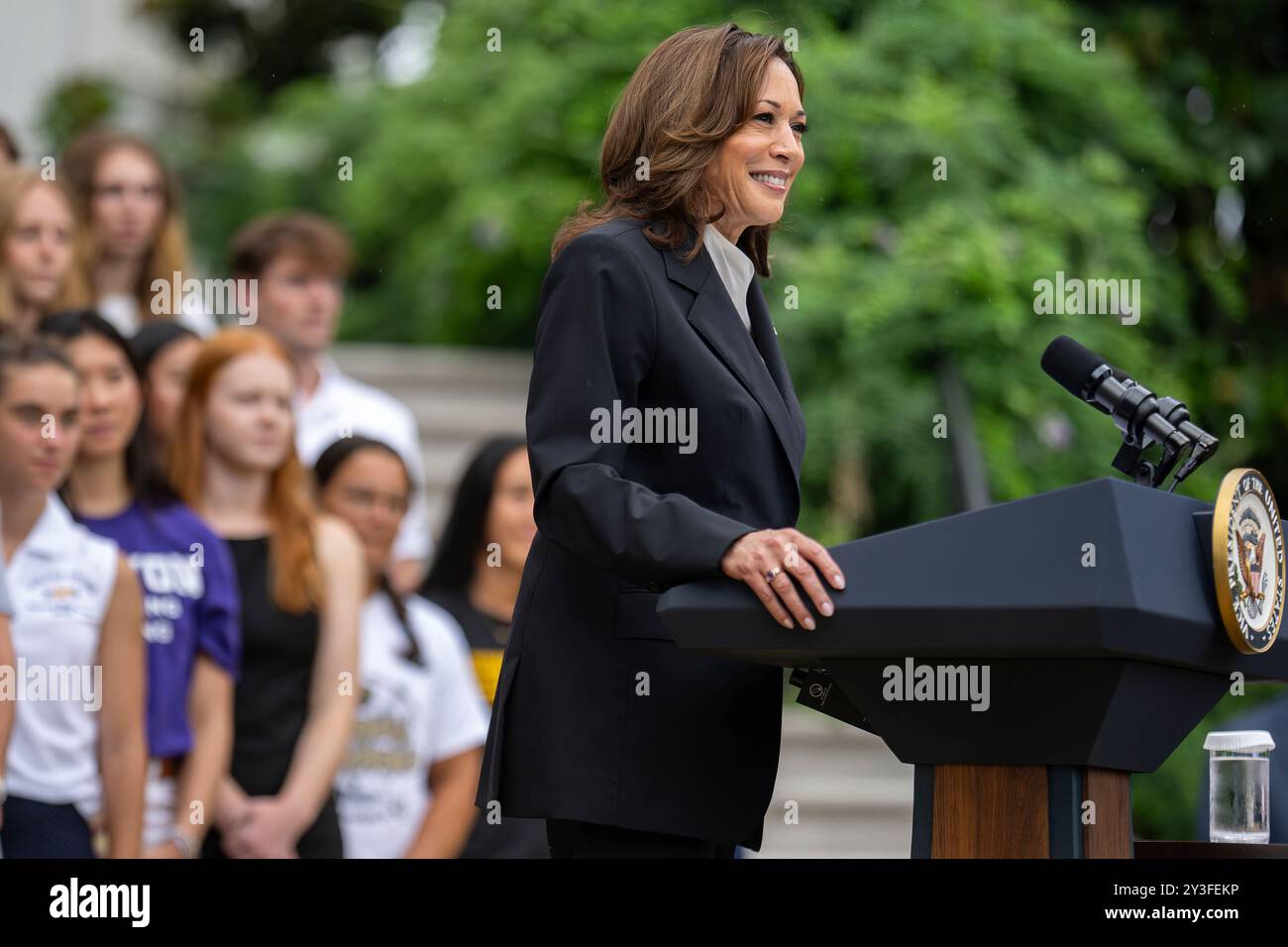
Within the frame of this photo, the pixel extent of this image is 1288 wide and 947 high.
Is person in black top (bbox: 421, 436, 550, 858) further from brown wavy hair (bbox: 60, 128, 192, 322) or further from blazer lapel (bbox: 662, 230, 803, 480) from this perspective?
blazer lapel (bbox: 662, 230, 803, 480)

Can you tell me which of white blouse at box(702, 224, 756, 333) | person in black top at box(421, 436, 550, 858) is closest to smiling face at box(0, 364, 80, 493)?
person in black top at box(421, 436, 550, 858)

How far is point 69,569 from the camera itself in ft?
13.0

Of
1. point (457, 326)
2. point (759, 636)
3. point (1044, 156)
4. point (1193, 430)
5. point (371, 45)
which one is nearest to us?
point (759, 636)

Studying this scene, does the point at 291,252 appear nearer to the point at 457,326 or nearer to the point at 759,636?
the point at 457,326

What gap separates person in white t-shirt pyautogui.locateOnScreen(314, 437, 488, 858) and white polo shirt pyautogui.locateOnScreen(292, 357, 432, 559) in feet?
1.60

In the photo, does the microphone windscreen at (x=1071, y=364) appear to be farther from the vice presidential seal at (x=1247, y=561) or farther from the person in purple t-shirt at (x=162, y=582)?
the person in purple t-shirt at (x=162, y=582)

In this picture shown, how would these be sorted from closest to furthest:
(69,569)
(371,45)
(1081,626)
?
(1081,626), (69,569), (371,45)

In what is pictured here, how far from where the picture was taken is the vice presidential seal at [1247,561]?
1.99 metres

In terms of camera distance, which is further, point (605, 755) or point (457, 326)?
point (457, 326)

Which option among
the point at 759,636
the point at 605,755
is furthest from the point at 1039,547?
the point at 605,755

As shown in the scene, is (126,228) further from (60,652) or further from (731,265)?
(731,265)

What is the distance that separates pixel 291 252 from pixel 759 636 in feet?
12.3

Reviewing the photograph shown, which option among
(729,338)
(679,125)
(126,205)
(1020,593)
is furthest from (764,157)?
(126,205)

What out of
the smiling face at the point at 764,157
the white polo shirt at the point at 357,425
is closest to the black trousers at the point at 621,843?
the smiling face at the point at 764,157
